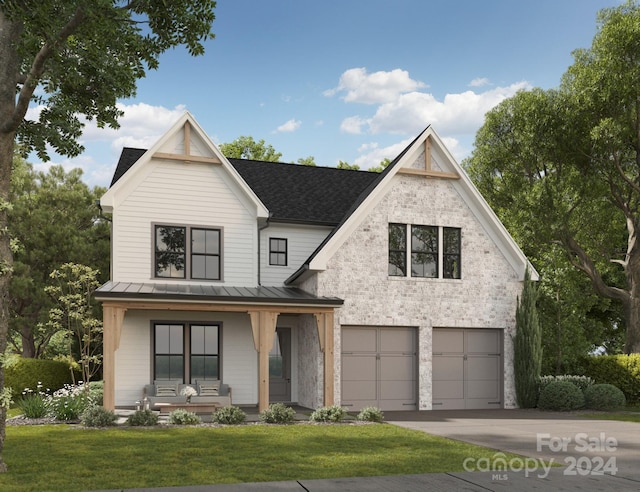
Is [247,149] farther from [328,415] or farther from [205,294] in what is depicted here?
[328,415]

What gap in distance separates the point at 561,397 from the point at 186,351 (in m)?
11.8

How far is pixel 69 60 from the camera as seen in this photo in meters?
12.5

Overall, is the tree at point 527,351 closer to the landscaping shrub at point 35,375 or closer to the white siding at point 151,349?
the white siding at point 151,349

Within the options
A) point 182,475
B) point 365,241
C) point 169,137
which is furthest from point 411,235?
point 182,475

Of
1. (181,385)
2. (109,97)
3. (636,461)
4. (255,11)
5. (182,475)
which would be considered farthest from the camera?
(181,385)

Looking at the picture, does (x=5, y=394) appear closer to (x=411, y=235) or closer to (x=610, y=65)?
(x=411, y=235)

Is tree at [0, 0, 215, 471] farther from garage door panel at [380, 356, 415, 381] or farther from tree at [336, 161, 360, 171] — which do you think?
tree at [336, 161, 360, 171]

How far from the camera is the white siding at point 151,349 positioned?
1973 centimetres

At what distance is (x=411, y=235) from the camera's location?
21.3 metres

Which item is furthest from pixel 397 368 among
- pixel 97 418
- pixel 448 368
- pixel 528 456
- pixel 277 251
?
pixel 97 418

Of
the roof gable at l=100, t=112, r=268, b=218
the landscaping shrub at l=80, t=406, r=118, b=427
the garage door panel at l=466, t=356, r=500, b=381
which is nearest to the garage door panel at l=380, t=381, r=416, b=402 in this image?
the garage door panel at l=466, t=356, r=500, b=381

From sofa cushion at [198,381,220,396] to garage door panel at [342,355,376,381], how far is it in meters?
3.93

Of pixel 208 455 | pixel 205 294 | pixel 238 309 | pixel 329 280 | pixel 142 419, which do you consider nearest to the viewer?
pixel 208 455

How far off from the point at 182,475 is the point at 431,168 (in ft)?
47.3
